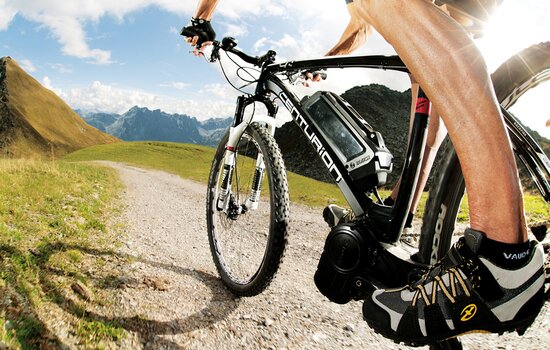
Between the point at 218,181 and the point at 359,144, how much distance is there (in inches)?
78.1

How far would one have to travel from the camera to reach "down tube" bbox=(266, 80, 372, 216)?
2.27m

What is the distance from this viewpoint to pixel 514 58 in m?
1.82

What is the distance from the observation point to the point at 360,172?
229cm

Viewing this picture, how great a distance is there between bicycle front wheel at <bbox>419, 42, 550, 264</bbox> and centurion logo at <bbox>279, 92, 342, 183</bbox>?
25.4 inches

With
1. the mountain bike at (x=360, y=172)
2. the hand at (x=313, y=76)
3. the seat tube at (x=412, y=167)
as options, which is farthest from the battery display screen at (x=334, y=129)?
the hand at (x=313, y=76)

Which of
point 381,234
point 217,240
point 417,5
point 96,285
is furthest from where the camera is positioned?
point 217,240

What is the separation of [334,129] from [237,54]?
1.61 meters

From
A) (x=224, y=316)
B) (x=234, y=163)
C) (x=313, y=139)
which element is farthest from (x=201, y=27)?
(x=224, y=316)

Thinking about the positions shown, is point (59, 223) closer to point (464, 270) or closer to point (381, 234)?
point (381, 234)

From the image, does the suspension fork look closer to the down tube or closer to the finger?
the down tube

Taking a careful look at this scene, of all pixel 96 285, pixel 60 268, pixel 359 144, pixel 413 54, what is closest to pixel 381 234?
pixel 359 144

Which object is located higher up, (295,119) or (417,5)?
(417,5)

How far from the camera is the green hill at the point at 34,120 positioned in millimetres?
145625

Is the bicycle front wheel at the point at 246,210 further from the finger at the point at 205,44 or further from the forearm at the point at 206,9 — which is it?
the forearm at the point at 206,9
